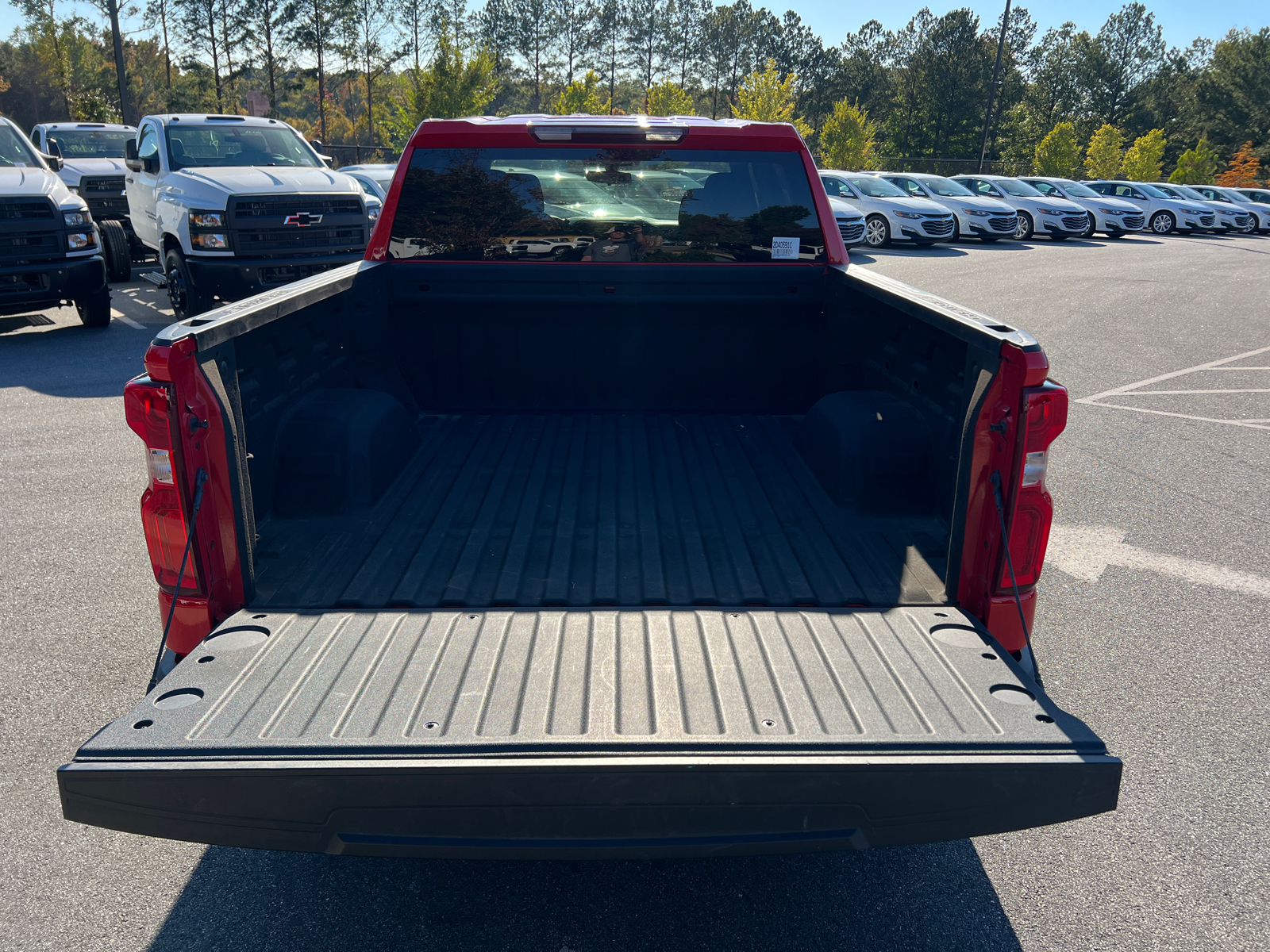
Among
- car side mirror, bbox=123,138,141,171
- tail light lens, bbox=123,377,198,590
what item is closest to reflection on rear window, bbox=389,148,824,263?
tail light lens, bbox=123,377,198,590

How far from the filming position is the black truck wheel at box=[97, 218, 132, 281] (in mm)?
12789

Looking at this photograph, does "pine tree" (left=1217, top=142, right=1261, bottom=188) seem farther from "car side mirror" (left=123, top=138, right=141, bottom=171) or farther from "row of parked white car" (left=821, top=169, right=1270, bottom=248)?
"car side mirror" (left=123, top=138, right=141, bottom=171)

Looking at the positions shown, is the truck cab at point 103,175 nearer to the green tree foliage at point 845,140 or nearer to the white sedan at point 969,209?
the white sedan at point 969,209

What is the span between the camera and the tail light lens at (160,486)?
2352mm

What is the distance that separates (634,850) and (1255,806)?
2304mm

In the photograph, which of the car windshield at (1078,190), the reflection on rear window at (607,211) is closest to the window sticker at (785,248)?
the reflection on rear window at (607,211)

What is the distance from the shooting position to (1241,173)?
53.6 meters

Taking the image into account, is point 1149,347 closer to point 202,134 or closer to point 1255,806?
→ point 1255,806

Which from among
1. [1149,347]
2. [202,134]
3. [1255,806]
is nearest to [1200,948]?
[1255,806]

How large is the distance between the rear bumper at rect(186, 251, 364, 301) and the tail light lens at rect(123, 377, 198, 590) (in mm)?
7912

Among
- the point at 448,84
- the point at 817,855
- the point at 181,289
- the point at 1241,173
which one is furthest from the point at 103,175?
the point at 1241,173

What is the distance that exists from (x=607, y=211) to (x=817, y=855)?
2930 millimetres

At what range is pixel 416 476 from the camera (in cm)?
380

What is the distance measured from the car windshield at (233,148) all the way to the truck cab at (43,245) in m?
1.53
